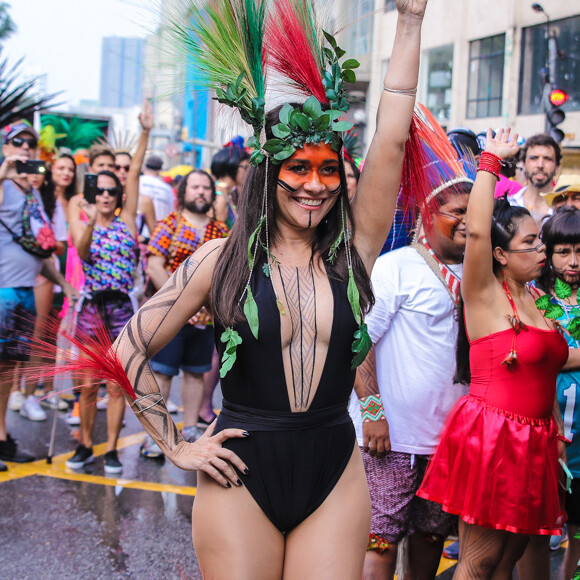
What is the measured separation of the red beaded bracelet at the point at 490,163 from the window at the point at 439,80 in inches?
797

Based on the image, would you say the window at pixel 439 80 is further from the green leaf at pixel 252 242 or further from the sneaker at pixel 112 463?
the green leaf at pixel 252 242

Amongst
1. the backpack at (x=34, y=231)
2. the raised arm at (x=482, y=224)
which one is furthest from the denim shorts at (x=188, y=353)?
the raised arm at (x=482, y=224)

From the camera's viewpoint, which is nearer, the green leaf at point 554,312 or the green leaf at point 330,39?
the green leaf at point 330,39

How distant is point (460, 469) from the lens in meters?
3.01

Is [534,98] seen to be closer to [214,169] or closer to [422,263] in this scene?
[214,169]

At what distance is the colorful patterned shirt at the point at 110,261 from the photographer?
18.4 feet

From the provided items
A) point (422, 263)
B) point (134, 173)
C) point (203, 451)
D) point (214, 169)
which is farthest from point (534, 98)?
point (203, 451)

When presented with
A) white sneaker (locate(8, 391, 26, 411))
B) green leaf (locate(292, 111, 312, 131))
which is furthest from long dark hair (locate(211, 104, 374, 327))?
white sneaker (locate(8, 391, 26, 411))

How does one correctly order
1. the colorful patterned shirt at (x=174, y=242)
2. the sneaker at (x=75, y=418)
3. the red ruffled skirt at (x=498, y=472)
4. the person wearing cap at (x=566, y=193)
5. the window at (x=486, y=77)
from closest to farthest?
the red ruffled skirt at (x=498, y=472) < the person wearing cap at (x=566, y=193) < the colorful patterned shirt at (x=174, y=242) < the sneaker at (x=75, y=418) < the window at (x=486, y=77)

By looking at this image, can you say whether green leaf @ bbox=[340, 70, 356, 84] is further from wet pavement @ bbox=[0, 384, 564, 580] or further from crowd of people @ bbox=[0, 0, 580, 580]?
wet pavement @ bbox=[0, 384, 564, 580]

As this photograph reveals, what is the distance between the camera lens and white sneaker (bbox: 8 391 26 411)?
7027mm

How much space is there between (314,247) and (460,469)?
1.17 meters

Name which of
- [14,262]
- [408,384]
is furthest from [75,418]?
[408,384]

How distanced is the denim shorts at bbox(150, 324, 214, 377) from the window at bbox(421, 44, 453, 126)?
58.7 ft
